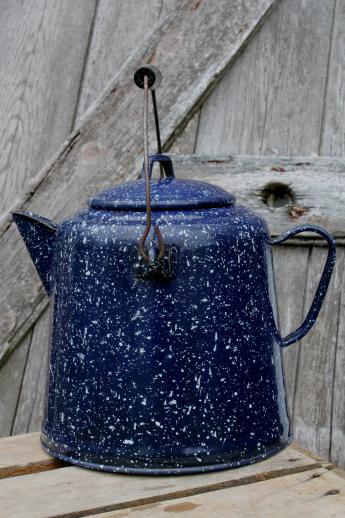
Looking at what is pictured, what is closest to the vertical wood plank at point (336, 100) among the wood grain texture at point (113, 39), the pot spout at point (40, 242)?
the wood grain texture at point (113, 39)

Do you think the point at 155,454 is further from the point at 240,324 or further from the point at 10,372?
the point at 10,372

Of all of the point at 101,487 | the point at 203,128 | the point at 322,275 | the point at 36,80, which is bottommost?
the point at 101,487

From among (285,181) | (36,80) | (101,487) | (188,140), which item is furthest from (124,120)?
(101,487)

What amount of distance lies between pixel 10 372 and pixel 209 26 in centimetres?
A: 81

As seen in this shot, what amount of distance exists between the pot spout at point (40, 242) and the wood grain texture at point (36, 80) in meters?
0.52

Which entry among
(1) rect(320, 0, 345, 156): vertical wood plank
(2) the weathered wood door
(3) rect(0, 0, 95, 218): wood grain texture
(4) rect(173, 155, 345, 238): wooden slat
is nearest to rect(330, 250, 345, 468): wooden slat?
(2) the weathered wood door

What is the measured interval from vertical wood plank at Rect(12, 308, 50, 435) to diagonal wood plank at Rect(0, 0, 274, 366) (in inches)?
1.2

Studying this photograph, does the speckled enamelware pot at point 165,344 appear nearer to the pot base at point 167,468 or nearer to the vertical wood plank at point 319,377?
the pot base at point 167,468

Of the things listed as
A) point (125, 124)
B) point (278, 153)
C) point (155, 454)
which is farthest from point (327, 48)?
point (155, 454)

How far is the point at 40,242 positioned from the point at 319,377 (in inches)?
23.5

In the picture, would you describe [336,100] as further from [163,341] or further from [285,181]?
[163,341]

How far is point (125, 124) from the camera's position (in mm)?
1404

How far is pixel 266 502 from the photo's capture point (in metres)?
0.74

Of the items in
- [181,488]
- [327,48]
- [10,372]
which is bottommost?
[181,488]
